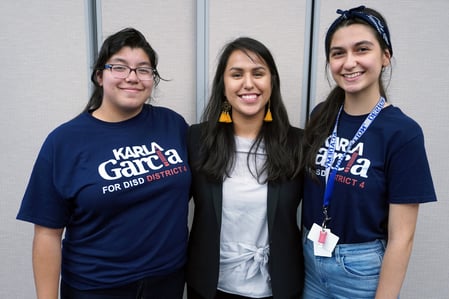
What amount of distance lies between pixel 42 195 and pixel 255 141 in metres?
0.79

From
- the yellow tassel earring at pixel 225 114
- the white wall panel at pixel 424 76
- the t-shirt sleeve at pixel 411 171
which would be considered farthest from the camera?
the white wall panel at pixel 424 76

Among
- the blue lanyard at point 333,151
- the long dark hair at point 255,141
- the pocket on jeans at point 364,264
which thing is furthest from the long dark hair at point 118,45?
the pocket on jeans at point 364,264

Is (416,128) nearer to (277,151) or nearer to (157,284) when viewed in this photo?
(277,151)

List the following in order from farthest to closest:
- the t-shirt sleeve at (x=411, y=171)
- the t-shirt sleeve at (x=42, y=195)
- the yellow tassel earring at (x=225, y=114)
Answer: the yellow tassel earring at (x=225, y=114) < the t-shirt sleeve at (x=42, y=195) < the t-shirt sleeve at (x=411, y=171)

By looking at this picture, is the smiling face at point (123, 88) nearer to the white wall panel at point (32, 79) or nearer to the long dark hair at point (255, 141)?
the long dark hair at point (255, 141)

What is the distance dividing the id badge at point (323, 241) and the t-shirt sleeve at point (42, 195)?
89 cm

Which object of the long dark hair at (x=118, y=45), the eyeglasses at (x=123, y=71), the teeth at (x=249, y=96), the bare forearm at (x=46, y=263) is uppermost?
the long dark hair at (x=118, y=45)

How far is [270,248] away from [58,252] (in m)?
0.76

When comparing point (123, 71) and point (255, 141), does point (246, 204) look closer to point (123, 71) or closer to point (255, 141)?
point (255, 141)

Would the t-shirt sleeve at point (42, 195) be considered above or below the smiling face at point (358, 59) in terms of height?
below

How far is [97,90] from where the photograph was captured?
125 centimetres

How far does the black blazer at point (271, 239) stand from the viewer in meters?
1.14

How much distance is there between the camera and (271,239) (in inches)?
44.8

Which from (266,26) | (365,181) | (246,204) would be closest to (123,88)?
(246,204)
